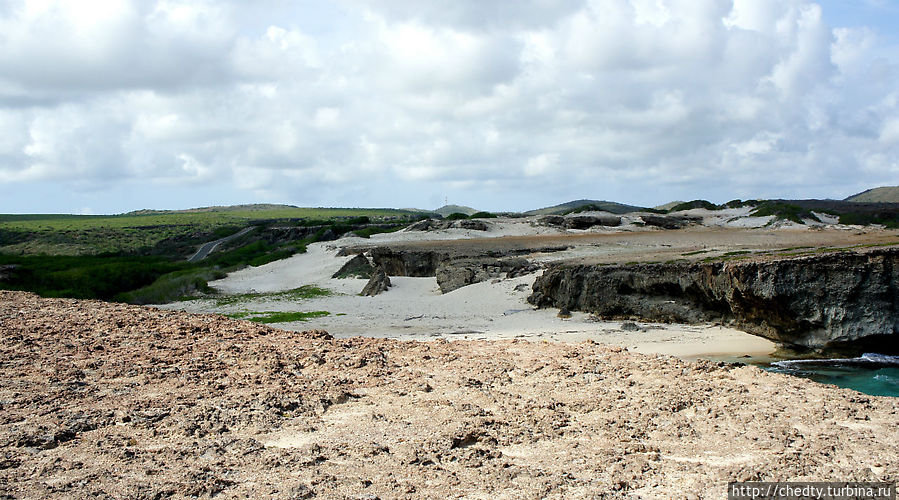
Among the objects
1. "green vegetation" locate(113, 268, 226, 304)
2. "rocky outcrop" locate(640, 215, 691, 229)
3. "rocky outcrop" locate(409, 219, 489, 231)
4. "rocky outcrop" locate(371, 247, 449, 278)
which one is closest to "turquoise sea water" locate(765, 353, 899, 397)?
"rocky outcrop" locate(371, 247, 449, 278)

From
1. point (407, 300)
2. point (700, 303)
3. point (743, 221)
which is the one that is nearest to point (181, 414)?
point (700, 303)

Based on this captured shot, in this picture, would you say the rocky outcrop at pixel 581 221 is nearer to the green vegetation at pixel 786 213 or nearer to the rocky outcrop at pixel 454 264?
the green vegetation at pixel 786 213

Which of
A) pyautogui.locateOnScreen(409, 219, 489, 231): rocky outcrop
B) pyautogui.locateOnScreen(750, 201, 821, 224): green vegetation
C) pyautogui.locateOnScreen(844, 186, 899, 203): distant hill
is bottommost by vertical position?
pyautogui.locateOnScreen(409, 219, 489, 231): rocky outcrop

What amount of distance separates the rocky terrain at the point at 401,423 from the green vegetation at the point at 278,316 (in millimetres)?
8944

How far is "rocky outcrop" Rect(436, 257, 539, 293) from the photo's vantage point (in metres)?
20.2

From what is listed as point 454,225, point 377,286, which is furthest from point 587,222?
point 377,286

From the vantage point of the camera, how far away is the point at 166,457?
4.27 metres

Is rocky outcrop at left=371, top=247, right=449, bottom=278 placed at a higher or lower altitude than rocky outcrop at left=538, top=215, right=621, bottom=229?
lower

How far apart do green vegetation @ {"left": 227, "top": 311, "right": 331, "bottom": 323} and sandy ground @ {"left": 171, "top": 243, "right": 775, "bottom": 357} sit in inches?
18.3

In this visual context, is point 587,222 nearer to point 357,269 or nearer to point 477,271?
point 357,269

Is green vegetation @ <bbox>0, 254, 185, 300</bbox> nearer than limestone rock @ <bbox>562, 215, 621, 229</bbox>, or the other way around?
green vegetation @ <bbox>0, 254, 185, 300</bbox>

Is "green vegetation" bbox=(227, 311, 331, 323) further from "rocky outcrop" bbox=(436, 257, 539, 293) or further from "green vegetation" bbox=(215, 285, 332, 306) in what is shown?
"rocky outcrop" bbox=(436, 257, 539, 293)

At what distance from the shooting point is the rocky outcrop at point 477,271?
20250 millimetres

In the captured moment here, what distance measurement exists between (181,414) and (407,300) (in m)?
14.3
